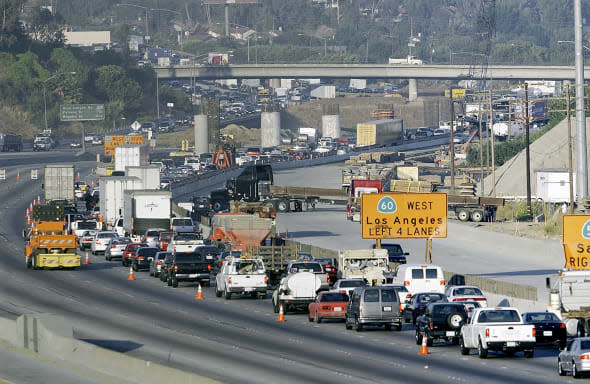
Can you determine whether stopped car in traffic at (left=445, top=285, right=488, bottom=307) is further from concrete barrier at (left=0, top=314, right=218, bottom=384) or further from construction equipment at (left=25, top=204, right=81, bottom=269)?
construction equipment at (left=25, top=204, right=81, bottom=269)

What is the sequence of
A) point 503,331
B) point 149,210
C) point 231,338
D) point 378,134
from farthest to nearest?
point 378,134, point 149,210, point 231,338, point 503,331

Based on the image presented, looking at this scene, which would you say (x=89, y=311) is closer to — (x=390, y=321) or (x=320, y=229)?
(x=390, y=321)

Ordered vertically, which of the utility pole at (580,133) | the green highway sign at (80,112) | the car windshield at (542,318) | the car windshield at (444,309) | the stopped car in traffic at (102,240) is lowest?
the car windshield at (542,318)

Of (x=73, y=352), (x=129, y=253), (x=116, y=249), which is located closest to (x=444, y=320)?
(x=73, y=352)

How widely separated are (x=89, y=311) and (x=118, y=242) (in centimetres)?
2250

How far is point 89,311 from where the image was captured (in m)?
47.2

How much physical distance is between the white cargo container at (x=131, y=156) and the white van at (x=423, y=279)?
2769 inches

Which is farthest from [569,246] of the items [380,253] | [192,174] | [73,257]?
[192,174]

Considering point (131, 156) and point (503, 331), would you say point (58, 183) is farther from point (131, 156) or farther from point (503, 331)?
point (503, 331)

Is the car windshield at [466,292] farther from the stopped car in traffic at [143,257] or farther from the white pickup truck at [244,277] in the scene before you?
the stopped car in traffic at [143,257]

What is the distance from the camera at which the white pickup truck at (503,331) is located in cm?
3412

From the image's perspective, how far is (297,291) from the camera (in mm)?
47000

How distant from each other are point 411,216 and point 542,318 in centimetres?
2195

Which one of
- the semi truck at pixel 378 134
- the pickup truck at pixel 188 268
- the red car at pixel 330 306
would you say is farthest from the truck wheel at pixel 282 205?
the semi truck at pixel 378 134
